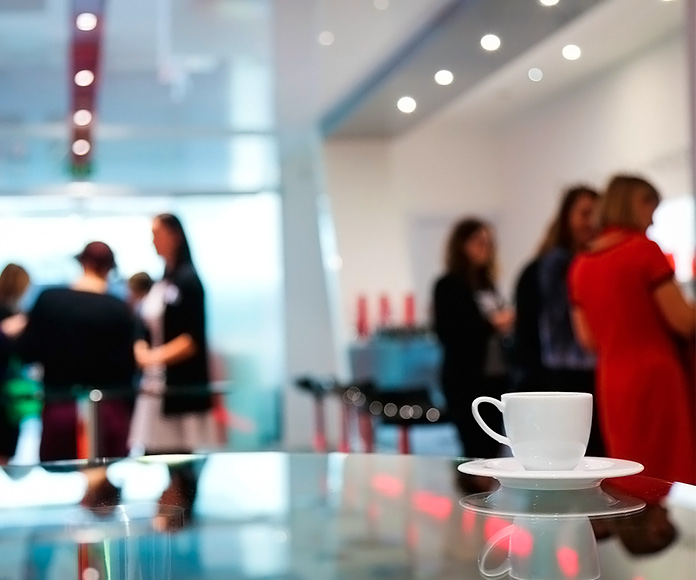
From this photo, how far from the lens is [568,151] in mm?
9234

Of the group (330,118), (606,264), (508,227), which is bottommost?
(606,264)

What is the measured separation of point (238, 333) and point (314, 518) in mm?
9106

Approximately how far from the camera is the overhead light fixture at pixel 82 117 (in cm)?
799

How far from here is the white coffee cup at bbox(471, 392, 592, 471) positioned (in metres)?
1.00

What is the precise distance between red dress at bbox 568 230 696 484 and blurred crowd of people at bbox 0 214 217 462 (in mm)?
1512

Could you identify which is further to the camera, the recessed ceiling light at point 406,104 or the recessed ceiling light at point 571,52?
the recessed ceiling light at point 571,52

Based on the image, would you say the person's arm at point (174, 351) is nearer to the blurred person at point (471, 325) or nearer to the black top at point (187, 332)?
the black top at point (187, 332)

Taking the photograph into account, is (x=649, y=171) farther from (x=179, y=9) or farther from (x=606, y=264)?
(x=606, y=264)

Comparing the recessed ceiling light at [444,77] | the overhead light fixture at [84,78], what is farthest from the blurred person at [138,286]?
the recessed ceiling light at [444,77]

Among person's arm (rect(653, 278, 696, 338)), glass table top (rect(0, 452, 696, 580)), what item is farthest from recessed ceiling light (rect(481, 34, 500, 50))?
glass table top (rect(0, 452, 696, 580))

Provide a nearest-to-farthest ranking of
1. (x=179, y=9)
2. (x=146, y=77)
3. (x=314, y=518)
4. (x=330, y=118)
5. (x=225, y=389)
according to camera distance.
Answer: (x=314, y=518), (x=225, y=389), (x=179, y=9), (x=146, y=77), (x=330, y=118)

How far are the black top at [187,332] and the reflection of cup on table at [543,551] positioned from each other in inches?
126

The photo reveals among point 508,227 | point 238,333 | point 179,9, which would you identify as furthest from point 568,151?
point 179,9

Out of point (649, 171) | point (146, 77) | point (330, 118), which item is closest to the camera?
point (146, 77)
